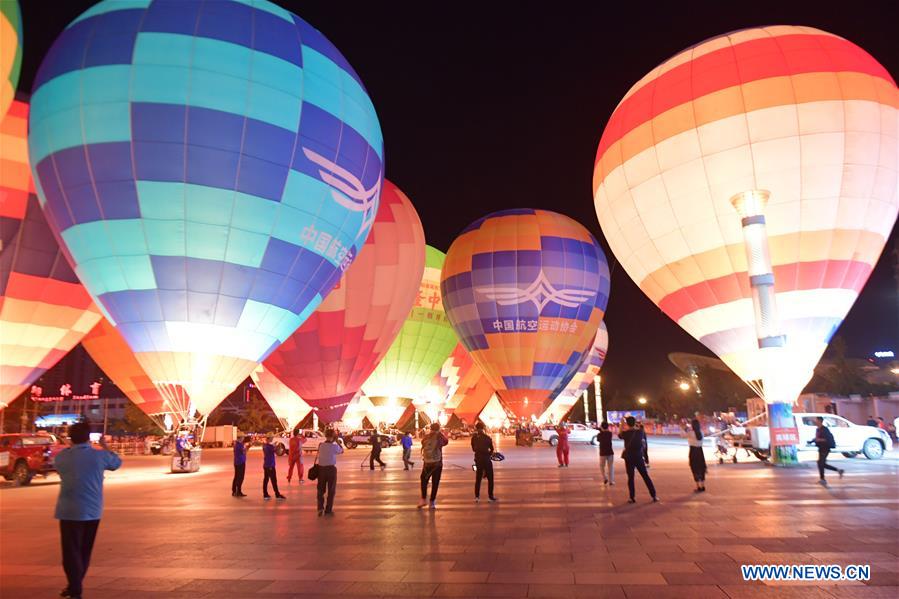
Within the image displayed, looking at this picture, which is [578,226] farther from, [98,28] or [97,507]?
[97,507]

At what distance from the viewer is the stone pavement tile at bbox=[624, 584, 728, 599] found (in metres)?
4.77

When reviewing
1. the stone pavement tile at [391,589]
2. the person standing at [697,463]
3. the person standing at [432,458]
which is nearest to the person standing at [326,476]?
the person standing at [432,458]

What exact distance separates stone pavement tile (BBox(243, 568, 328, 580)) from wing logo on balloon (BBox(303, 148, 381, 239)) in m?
11.6

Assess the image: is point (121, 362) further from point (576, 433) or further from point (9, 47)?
point (576, 433)

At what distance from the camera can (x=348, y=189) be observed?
1677 cm

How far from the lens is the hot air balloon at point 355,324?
75.7 ft

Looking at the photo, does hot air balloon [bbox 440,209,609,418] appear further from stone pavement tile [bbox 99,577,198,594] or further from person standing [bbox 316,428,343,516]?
stone pavement tile [bbox 99,577,198,594]

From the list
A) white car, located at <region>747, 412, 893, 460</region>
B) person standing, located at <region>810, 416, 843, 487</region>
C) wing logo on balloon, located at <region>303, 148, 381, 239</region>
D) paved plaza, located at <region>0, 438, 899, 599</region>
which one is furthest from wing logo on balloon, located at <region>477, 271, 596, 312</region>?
person standing, located at <region>810, 416, 843, 487</region>

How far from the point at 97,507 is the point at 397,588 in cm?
279

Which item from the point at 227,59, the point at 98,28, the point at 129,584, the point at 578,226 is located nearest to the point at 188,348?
the point at 227,59

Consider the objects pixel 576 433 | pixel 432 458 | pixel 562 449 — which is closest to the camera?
pixel 432 458

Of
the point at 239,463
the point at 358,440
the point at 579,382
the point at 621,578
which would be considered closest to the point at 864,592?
the point at 621,578

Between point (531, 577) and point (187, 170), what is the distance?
12335mm

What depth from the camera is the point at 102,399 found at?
385 feet
